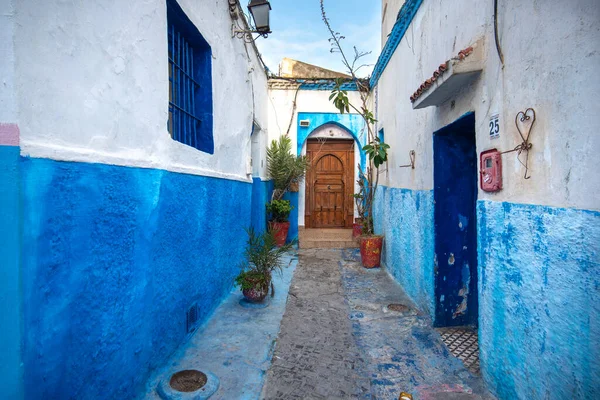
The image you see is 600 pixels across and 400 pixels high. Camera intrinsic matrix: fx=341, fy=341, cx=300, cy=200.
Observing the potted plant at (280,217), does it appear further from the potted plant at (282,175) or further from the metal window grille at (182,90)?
the metal window grille at (182,90)

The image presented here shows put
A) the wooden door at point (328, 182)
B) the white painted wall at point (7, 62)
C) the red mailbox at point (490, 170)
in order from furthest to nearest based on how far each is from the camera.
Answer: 1. the wooden door at point (328, 182)
2. the red mailbox at point (490, 170)
3. the white painted wall at point (7, 62)

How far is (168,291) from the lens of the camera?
2.86 metres

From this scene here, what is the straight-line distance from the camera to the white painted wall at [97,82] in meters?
1.49

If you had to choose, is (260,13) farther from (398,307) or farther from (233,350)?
(398,307)

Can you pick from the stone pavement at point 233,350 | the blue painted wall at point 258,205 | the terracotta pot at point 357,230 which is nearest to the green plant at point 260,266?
the stone pavement at point 233,350

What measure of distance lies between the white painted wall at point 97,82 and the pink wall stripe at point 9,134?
38 mm

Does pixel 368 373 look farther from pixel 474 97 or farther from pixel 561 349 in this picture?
pixel 474 97

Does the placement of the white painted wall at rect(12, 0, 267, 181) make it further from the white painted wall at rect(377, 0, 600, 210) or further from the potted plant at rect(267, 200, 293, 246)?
the potted plant at rect(267, 200, 293, 246)

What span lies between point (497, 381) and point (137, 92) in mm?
3261

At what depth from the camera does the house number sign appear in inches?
96.6

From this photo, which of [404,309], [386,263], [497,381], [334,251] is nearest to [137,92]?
[497,381]

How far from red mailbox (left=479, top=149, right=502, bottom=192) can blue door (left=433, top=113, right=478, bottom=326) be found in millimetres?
988

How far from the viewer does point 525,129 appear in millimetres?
2129

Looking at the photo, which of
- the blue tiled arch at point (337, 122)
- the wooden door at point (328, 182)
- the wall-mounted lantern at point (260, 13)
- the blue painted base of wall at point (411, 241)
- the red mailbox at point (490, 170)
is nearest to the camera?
the red mailbox at point (490, 170)
